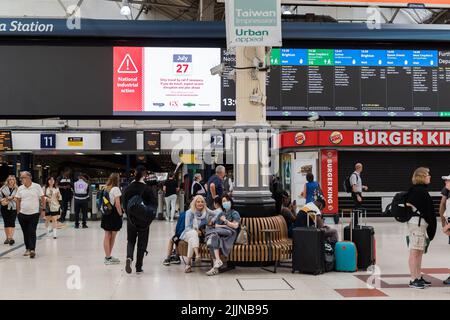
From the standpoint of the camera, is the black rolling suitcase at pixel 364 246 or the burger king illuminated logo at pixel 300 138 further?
the burger king illuminated logo at pixel 300 138

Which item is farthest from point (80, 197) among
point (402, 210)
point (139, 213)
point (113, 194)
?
point (402, 210)

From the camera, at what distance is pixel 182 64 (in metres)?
10.2

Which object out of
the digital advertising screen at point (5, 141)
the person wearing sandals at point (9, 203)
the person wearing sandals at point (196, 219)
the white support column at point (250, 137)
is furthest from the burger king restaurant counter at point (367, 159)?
the digital advertising screen at point (5, 141)

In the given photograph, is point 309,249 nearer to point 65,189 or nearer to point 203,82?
point 203,82

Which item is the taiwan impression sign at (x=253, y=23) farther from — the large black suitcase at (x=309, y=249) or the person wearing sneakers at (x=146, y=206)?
the large black suitcase at (x=309, y=249)

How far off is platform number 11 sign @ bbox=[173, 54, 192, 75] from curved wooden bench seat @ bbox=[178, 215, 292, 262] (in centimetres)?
318

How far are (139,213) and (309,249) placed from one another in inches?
101

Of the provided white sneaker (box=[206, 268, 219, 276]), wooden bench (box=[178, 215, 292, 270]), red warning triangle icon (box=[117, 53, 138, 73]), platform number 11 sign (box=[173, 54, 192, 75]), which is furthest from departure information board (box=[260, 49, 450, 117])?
white sneaker (box=[206, 268, 219, 276])

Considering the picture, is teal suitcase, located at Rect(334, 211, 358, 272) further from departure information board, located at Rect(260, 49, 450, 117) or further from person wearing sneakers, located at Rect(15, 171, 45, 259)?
person wearing sneakers, located at Rect(15, 171, 45, 259)

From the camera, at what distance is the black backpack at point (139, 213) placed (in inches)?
318

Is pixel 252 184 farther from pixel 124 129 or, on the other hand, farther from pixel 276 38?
pixel 124 129

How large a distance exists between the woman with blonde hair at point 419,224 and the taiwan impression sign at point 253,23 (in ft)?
9.25

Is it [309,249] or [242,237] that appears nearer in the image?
[309,249]

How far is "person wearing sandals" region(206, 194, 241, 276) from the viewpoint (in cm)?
811
